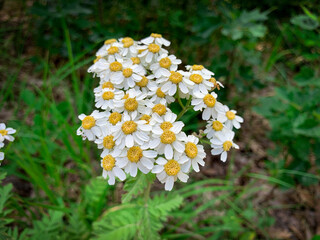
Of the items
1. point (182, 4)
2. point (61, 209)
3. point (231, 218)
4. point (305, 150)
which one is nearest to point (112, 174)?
point (61, 209)

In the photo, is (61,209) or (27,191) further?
(27,191)

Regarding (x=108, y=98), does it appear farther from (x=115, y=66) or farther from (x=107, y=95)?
(x=115, y=66)

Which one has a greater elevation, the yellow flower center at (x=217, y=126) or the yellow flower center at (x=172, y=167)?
the yellow flower center at (x=217, y=126)

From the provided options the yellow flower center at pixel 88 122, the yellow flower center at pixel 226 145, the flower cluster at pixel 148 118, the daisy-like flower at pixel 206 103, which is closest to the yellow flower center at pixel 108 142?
the flower cluster at pixel 148 118

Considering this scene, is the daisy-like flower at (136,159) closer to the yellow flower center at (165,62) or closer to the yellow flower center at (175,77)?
the yellow flower center at (175,77)

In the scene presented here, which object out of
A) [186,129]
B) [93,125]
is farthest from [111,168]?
[186,129]

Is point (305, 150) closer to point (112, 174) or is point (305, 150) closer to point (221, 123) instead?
point (221, 123)
